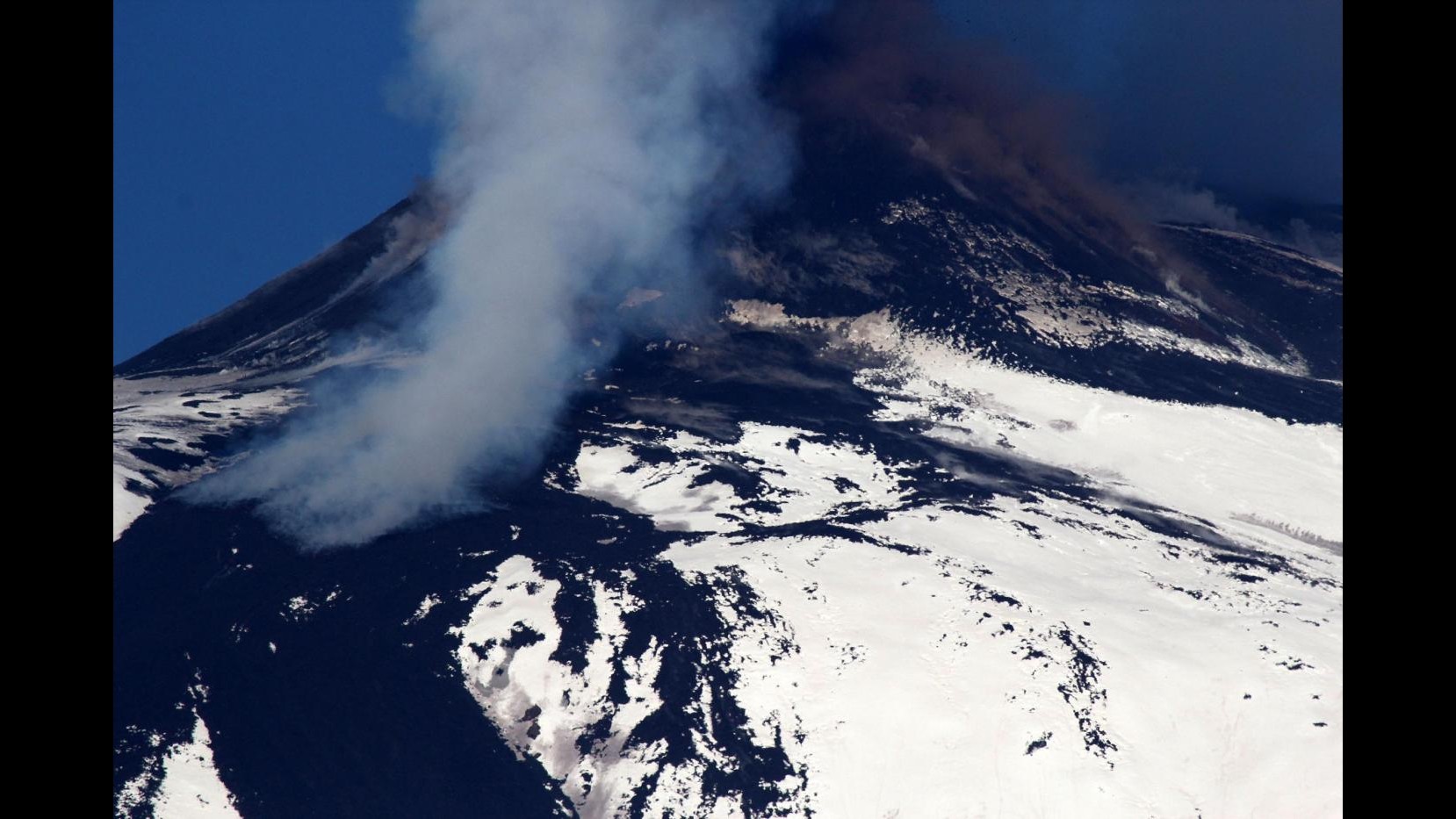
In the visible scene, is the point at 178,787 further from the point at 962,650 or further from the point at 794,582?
the point at 962,650

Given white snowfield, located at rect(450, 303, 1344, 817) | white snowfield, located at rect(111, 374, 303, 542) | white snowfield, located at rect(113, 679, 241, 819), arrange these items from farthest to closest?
white snowfield, located at rect(111, 374, 303, 542) → white snowfield, located at rect(450, 303, 1344, 817) → white snowfield, located at rect(113, 679, 241, 819)

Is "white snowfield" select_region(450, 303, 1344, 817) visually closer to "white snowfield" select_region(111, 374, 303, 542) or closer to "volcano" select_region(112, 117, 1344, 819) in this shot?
"volcano" select_region(112, 117, 1344, 819)

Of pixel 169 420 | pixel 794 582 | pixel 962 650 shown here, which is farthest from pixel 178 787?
pixel 169 420

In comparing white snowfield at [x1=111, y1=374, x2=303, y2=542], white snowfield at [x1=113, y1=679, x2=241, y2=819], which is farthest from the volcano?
white snowfield at [x1=111, y1=374, x2=303, y2=542]

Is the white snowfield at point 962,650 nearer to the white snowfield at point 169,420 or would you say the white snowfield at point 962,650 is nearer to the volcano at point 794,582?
the volcano at point 794,582

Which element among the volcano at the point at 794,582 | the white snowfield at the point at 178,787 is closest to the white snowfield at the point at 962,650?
the volcano at the point at 794,582

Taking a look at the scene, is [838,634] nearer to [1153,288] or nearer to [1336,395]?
[1336,395]
